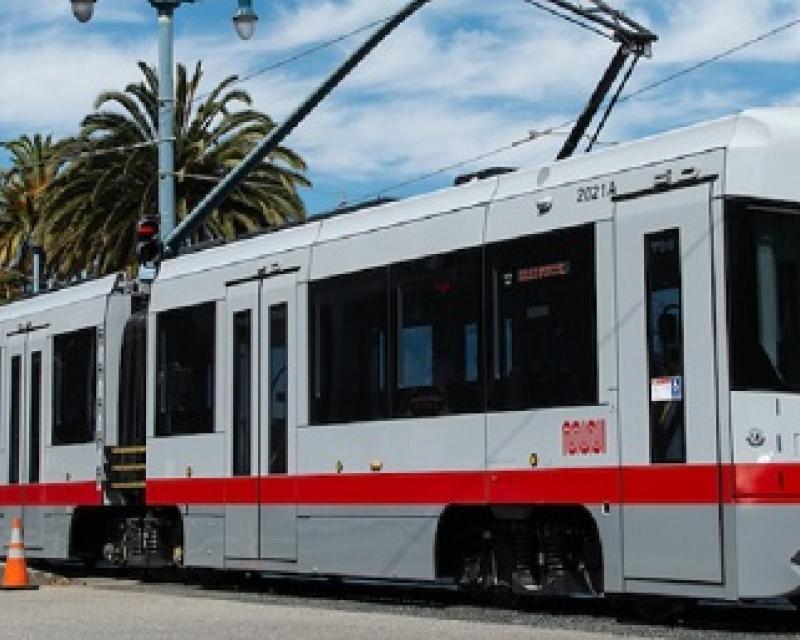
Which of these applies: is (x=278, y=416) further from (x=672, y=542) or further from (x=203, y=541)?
(x=672, y=542)

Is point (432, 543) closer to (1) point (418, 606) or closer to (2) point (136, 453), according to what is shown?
(1) point (418, 606)

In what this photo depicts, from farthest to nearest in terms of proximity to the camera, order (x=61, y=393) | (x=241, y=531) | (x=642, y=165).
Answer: (x=61, y=393)
(x=241, y=531)
(x=642, y=165)

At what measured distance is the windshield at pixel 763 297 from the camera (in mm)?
12195

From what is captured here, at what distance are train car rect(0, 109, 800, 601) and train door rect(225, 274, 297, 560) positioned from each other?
4 cm

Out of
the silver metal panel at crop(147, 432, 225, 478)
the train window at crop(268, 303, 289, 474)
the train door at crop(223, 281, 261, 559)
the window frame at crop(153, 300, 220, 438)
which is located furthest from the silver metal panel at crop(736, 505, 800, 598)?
the window frame at crop(153, 300, 220, 438)

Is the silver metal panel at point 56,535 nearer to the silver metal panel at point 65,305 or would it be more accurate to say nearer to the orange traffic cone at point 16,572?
the silver metal panel at point 65,305

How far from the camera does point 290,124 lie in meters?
21.6

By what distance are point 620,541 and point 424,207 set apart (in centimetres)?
430

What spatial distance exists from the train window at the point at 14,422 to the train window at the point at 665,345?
42.5 ft

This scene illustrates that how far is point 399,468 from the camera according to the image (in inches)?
611

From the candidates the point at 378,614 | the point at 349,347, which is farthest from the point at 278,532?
the point at 378,614

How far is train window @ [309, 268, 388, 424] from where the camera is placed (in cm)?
1598

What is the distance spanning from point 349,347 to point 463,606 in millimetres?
2854

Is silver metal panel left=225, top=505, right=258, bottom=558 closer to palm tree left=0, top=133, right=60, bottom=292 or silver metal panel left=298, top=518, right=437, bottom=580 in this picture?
silver metal panel left=298, top=518, right=437, bottom=580
